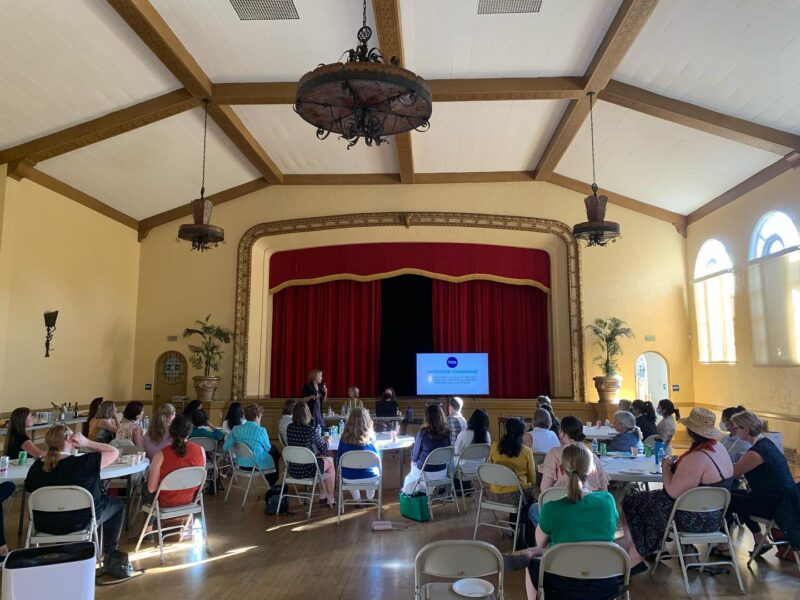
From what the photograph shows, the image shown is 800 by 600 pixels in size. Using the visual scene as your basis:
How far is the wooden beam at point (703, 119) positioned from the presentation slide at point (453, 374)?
5689mm

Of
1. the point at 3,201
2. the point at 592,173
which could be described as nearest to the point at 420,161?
the point at 592,173

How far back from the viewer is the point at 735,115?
745 cm

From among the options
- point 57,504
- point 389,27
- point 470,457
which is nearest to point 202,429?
point 57,504

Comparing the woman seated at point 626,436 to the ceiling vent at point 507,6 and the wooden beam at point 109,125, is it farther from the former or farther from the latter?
the wooden beam at point 109,125

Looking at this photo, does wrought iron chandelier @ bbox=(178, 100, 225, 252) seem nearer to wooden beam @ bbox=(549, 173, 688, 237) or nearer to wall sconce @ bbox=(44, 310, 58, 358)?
wall sconce @ bbox=(44, 310, 58, 358)

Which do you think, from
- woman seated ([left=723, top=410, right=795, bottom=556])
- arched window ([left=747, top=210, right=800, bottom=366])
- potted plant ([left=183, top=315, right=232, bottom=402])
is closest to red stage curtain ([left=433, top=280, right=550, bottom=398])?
arched window ([left=747, top=210, right=800, bottom=366])

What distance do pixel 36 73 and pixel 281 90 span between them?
9.11ft

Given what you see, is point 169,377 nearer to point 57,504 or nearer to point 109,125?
point 109,125

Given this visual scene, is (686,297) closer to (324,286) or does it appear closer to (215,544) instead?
(324,286)

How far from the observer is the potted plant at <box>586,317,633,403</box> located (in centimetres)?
1044

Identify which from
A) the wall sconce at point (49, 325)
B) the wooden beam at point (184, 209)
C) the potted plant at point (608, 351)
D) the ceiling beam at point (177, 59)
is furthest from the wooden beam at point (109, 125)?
the potted plant at point (608, 351)

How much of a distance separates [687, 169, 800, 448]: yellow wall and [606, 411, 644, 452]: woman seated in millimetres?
3250

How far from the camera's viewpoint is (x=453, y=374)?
38.7 feet

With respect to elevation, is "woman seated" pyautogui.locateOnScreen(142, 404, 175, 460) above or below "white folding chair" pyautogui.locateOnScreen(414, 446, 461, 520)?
above
